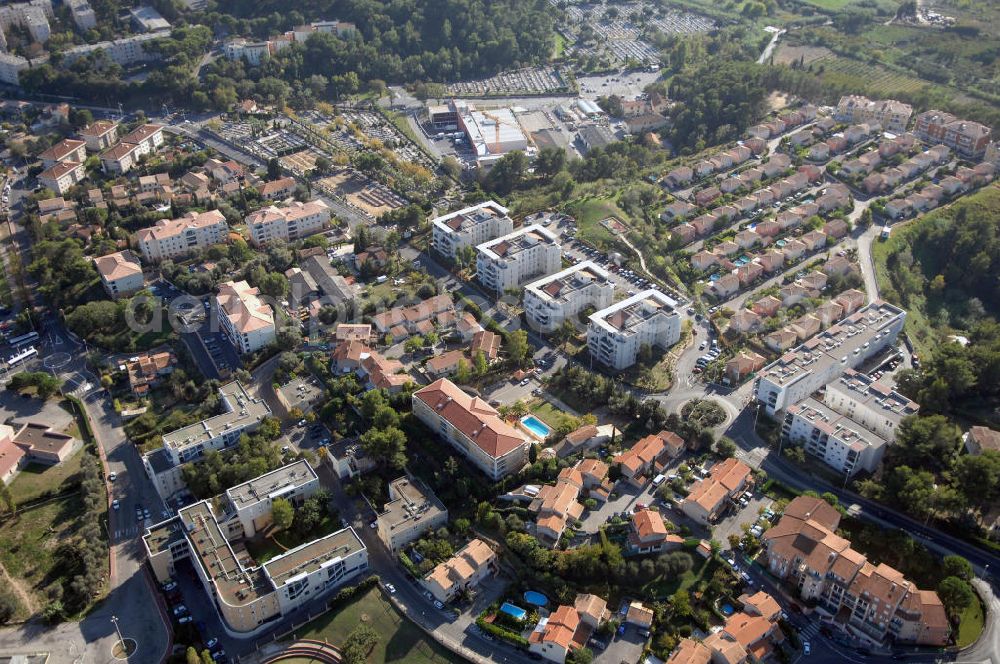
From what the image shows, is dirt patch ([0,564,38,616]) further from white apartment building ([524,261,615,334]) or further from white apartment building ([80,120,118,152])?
white apartment building ([80,120,118,152])

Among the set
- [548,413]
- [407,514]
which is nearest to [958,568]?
[548,413]

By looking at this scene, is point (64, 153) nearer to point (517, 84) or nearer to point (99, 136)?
point (99, 136)

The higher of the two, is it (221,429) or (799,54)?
(799,54)

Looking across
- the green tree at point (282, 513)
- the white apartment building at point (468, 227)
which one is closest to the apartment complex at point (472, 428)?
the green tree at point (282, 513)

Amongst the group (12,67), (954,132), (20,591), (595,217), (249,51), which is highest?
(954,132)

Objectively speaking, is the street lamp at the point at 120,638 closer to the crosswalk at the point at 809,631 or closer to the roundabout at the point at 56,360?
the roundabout at the point at 56,360

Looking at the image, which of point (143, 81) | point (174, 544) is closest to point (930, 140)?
point (174, 544)
